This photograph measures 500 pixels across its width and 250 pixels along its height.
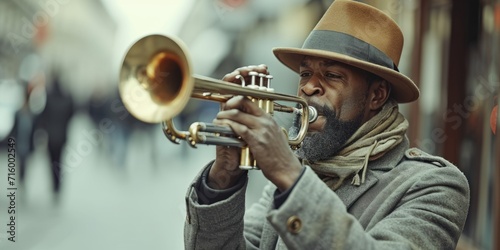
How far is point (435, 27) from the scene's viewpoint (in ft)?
23.9

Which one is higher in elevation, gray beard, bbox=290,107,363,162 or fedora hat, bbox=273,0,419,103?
fedora hat, bbox=273,0,419,103

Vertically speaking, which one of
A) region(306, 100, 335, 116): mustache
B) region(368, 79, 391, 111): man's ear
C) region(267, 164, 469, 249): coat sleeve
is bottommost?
region(267, 164, 469, 249): coat sleeve

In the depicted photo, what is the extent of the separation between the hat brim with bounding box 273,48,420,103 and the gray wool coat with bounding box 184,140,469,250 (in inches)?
10.2

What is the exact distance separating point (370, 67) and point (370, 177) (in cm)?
42

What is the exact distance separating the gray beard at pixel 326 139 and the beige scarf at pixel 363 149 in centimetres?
3

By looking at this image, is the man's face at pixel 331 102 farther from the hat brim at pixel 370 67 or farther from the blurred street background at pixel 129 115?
the blurred street background at pixel 129 115

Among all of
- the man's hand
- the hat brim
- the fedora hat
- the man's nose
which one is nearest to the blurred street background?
the fedora hat

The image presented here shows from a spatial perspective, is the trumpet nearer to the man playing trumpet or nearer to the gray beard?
the man playing trumpet

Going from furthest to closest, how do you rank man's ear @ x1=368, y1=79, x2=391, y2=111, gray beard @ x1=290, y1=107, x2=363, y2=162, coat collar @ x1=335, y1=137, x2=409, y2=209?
man's ear @ x1=368, y1=79, x2=391, y2=111
gray beard @ x1=290, y1=107, x2=363, y2=162
coat collar @ x1=335, y1=137, x2=409, y2=209

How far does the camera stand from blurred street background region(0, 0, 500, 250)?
5.99m

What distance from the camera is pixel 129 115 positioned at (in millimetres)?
10523

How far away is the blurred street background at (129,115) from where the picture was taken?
19.7ft

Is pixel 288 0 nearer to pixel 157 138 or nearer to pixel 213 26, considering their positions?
pixel 213 26

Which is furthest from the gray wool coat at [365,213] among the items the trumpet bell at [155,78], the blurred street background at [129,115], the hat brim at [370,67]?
the blurred street background at [129,115]
